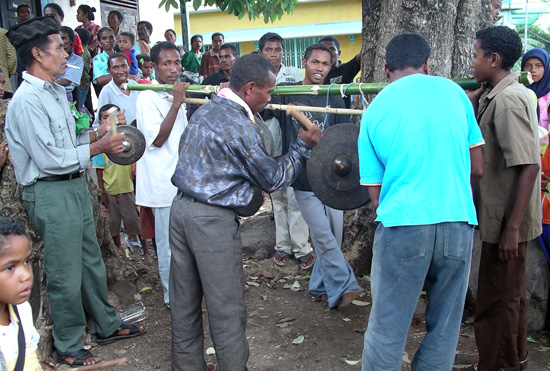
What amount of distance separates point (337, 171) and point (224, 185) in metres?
1.02

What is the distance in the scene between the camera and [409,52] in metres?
2.73

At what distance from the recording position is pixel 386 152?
8.70ft

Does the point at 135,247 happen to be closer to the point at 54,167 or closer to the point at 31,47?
the point at 54,167

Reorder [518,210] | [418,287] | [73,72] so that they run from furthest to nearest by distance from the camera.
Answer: [73,72]
[518,210]
[418,287]

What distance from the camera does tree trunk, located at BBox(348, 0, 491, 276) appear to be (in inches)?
181

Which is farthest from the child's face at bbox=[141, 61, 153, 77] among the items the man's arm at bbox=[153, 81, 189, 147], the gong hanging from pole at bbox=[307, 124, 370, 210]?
the gong hanging from pole at bbox=[307, 124, 370, 210]

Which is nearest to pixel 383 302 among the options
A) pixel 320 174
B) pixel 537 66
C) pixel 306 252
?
pixel 320 174

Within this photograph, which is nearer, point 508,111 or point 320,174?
point 508,111

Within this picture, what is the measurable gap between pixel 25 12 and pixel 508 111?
7830 mm

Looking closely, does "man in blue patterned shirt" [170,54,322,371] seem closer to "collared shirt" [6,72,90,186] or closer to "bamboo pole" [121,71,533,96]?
"bamboo pole" [121,71,533,96]

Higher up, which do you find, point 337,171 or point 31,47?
point 31,47

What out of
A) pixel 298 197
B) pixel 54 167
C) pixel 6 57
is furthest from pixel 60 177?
pixel 6 57

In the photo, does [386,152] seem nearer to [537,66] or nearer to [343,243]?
[343,243]

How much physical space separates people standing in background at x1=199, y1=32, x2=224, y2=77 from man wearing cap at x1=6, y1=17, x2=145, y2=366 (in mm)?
6334
